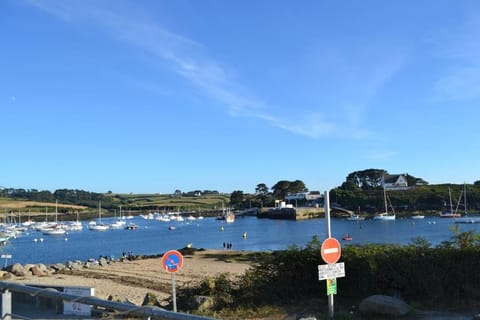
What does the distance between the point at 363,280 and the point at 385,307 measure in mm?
1698

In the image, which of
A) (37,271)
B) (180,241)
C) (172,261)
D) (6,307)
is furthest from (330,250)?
(180,241)

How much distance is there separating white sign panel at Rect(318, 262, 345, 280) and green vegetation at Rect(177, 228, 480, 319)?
1098 mm

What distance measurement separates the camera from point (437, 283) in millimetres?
11922

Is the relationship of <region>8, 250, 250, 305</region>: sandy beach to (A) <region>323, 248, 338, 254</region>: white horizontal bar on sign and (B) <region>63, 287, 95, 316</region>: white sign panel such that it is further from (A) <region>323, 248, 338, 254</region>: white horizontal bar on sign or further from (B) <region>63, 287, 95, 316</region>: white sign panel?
(A) <region>323, 248, 338, 254</region>: white horizontal bar on sign

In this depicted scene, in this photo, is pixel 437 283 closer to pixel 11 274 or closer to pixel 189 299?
pixel 189 299

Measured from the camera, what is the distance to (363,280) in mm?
12547

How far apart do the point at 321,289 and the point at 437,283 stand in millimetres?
2817

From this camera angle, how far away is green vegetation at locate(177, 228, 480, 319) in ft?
38.8

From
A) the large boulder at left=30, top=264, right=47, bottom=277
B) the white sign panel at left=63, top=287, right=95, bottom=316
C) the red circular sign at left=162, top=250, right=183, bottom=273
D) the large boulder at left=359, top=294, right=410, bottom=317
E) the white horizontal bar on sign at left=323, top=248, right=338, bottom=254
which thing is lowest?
the large boulder at left=30, top=264, right=47, bottom=277

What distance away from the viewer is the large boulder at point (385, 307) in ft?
35.4

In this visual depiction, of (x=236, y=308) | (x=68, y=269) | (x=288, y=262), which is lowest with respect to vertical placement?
(x=68, y=269)

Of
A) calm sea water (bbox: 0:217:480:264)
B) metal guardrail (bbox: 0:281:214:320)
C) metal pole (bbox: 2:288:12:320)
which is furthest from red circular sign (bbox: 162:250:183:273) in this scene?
calm sea water (bbox: 0:217:480:264)

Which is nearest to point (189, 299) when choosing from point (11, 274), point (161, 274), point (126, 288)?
point (126, 288)

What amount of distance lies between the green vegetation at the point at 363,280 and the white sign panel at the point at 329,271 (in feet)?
3.60
